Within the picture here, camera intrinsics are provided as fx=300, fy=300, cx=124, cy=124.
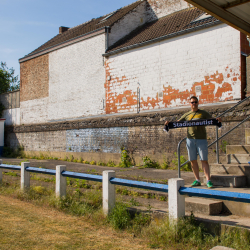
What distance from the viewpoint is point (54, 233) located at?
4.83 metres

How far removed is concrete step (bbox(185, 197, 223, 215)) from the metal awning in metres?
3.26

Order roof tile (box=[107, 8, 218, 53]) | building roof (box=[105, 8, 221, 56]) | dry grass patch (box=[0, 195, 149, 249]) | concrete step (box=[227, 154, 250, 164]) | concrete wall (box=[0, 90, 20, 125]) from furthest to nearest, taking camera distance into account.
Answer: concrete wall (box=[0, 90, 20, 125]), roof tile (box=[107, 8, 218, 53]), building roof (box=[105, 8, 221, 56]), concrete step (box=[227, 154, 250, 164]), dry grass patch (box=[0, 195, 149, 249])

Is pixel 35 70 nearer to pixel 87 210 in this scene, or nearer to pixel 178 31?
pixel 178 31

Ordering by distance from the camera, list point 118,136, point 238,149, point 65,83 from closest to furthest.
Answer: point 238,149 → point 118,136 → point 65,83

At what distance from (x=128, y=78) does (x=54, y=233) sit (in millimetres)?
10328

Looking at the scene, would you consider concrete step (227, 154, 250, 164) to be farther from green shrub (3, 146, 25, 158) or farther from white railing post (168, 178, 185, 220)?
green shrub (3, 146, 25, 158)

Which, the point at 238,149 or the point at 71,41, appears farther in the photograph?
the point at 71,41

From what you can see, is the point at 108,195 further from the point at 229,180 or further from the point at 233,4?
the point at 233,4

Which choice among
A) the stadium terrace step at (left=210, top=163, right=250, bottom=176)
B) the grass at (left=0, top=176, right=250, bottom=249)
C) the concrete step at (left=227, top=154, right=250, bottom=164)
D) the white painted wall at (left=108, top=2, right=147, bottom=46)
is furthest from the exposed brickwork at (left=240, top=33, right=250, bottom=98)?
the white painted wall at (left=108, top=2, right=147, bottom=46)

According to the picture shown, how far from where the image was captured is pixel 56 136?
55.8 feet

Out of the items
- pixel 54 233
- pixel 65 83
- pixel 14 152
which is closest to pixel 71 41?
pixel 65 83

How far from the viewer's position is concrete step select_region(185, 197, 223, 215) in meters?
4.83

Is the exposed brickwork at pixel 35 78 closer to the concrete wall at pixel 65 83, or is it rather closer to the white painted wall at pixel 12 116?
the concrete wall at pixel 65 83

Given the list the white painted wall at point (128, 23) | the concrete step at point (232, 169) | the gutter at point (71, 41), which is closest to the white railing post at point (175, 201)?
the concrete step at point (232, 169)
